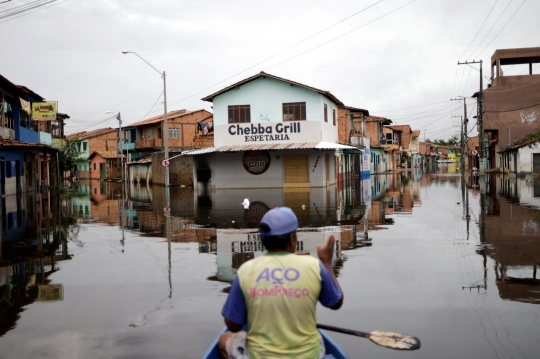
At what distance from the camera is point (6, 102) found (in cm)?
3262

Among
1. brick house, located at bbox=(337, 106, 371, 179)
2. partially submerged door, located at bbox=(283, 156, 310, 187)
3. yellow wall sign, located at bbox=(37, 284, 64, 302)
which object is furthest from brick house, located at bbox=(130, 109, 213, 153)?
yellow wall sign, located at bbox=(37, 284, 64, 302)

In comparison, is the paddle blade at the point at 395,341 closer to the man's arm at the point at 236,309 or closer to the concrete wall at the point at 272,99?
the man's arm at the point at 236,309

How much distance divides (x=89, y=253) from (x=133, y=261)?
155cm

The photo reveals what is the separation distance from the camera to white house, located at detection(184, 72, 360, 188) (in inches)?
1316

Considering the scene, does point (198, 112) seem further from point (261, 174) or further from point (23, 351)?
point (23, 351)

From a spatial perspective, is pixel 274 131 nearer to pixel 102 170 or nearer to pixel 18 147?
pixel 18 147

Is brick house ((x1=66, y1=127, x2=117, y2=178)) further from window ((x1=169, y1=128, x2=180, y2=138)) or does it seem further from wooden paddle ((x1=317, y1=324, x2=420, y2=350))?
wooden paddle ((x1=317, y1=324, x2=420, y2=350))

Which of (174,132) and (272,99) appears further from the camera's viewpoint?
(174,132)

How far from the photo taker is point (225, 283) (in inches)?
314

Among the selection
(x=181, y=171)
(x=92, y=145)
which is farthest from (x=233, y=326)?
(x=92, y=145)

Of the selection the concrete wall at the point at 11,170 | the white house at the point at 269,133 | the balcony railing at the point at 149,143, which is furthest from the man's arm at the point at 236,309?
the balcony railing at the point at 149,143

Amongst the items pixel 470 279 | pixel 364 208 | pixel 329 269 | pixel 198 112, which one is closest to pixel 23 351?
pixel 329 269

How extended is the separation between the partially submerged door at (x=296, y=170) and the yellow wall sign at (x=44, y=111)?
14.2 metres

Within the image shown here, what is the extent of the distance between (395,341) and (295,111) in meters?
30.2
